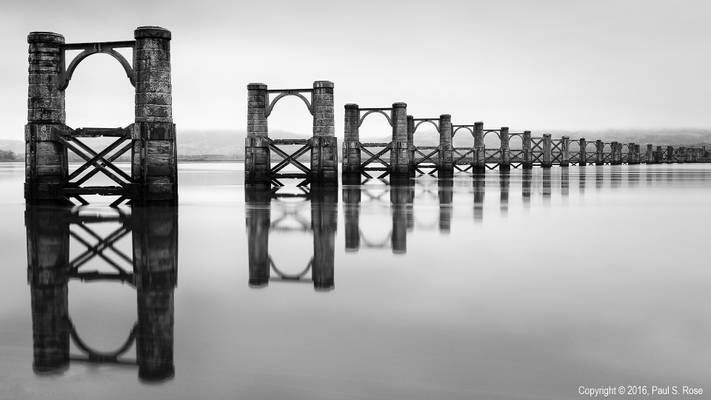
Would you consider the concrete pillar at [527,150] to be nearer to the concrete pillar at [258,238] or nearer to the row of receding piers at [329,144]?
the row of receding piers at [329,144]

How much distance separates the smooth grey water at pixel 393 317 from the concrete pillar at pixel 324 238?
0.06m

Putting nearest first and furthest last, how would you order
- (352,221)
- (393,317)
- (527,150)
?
1. (393,317)
2. (352,221)
3. (527,150)

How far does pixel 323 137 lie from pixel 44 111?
1426 cm

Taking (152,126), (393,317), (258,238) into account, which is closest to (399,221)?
(258,238)

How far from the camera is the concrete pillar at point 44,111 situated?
20.8 meters

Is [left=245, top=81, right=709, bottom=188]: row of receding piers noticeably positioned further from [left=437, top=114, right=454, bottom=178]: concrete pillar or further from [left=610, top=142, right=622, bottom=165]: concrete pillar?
[left=610, top=142, right=622, bottom=165]: concrete pillar

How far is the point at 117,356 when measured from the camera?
17.6ft

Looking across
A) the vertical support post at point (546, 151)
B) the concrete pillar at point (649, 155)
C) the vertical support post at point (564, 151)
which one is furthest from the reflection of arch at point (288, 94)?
the concrete pillar at point (649, 155)

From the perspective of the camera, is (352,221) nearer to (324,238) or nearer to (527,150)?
(324,238)

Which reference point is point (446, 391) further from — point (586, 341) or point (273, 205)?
point (273, 205)

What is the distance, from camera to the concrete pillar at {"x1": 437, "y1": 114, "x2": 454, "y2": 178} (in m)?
53.9

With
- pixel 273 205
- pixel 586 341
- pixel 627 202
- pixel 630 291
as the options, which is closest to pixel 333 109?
pixel 273 205


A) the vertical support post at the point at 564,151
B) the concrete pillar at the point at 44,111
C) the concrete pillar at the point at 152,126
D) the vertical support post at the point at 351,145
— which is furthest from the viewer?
the vertical support post at the point at 564,151

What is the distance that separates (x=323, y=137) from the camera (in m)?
32.8
